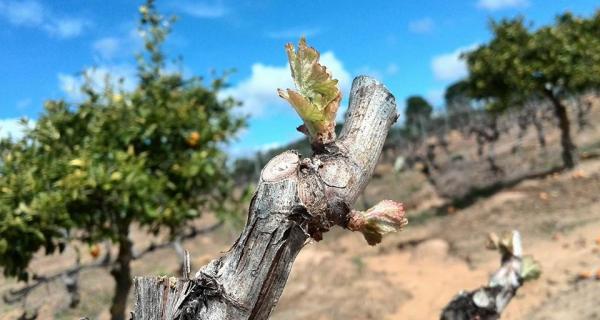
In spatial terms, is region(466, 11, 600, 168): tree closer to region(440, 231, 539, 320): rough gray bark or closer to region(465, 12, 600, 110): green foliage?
region(465, 12, 600, 110): green foliage

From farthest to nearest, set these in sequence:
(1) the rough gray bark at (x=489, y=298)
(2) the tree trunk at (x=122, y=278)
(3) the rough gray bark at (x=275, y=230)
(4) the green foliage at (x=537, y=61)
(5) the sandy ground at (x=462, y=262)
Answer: (4) the green foliage at (x=537, y=61) < (5) the sandy ground at (x=462, y=262) < (2) the tree trunk at (x=122, y=278) < (1) the rough gray bark at (x=489, y=298) < (3) the rough gray bark at (x=275, y=230)

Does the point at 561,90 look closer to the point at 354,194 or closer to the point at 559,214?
the point at 559,214

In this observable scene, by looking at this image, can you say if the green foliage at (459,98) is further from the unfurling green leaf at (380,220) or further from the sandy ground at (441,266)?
the unfurling green leaf at (380,220)

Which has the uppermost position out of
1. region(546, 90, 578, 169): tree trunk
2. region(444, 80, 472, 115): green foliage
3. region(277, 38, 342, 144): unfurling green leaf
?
region(444, 80, 472, 115): green foliage

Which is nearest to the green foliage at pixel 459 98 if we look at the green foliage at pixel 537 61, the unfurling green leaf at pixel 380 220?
the green foliage at pixel 537 61

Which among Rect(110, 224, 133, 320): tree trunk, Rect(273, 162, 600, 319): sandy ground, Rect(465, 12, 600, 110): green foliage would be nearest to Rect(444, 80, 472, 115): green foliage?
Rect(465, 12, 600, 110): green foliage

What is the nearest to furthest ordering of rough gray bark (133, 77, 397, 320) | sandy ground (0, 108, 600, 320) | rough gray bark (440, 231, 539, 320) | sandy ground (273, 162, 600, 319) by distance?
rough gray bark (133, 77, 397, 320) → rough gray bark (440, 231, 539, 320) → sandy ground (0, 108, 600, 320) → sandy ground (273, 162, 600, 319)

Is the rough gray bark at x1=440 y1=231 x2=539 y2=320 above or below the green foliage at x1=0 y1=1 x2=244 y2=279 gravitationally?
below
